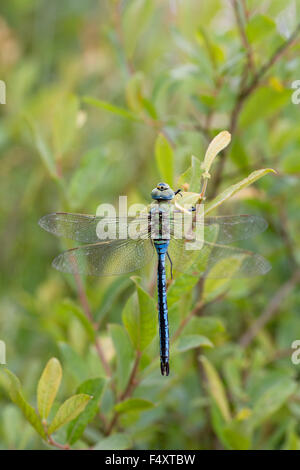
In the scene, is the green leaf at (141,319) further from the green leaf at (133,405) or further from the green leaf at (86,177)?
the green leaf at (86,177)

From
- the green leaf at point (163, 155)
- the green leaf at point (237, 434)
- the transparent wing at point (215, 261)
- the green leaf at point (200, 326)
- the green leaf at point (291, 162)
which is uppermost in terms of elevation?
the green leaf at point (291, 162)

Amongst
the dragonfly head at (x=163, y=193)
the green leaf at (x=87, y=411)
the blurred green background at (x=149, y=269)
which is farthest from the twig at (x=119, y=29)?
the green leaf at (x=87, y=411)

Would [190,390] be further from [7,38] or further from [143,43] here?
[143,43]

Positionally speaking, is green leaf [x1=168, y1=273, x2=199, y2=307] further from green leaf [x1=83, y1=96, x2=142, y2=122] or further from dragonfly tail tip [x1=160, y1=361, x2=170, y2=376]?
green leaf [x1=83, y1=96, x2=142, y2=122]

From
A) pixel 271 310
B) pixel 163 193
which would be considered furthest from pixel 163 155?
pixel 271 310

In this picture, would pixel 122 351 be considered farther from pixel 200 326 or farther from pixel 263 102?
pixel 263 102

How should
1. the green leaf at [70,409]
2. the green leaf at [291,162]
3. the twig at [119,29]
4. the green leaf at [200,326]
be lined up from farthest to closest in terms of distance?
the twig at [119,29]
the green leaf at [291,162]
the green leaf at [200,326]
the green leaf at [70,409]

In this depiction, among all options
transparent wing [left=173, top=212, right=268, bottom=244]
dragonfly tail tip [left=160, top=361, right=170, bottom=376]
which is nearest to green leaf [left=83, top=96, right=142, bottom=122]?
transparent wing [left=173, top=212, right=268, bottom=244]

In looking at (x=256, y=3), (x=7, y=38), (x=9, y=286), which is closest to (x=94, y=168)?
(x=256, y=3)
